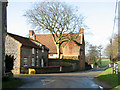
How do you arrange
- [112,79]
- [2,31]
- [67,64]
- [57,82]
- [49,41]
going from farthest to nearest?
[49,41], [67,64], [112,79], [2,31], [57,82]

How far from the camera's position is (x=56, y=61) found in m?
41.8

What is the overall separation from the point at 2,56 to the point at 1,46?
3.01 ft

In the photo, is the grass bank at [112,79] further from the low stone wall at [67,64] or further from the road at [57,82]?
the low stone wall at [67,64]

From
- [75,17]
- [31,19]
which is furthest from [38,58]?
[75,17]

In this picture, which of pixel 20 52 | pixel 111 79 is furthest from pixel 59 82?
pixel 20 52

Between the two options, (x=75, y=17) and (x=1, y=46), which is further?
(x=75, y=17)

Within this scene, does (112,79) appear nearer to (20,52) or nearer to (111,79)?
(111,79)

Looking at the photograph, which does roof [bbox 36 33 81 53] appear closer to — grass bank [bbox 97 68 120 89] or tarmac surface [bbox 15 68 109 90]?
tarmac surface [bbox 15 68 109 90]

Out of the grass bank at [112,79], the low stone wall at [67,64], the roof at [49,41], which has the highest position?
the roof at [49,41]

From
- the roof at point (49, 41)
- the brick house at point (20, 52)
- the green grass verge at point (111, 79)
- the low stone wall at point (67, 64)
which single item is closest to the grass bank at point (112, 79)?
the green grass verge at point (111, 79)

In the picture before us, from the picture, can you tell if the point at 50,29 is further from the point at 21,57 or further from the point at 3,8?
the point at 3,8

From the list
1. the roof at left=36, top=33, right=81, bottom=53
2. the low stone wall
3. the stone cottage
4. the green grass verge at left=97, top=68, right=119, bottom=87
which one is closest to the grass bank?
the green grass verge at left=97, top=68, right=119, bottom=87

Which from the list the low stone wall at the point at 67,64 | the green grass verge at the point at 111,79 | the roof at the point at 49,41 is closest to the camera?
the green grass verge at the point at 111,79

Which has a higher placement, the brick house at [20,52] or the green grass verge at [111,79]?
the brick house at [20,52]
